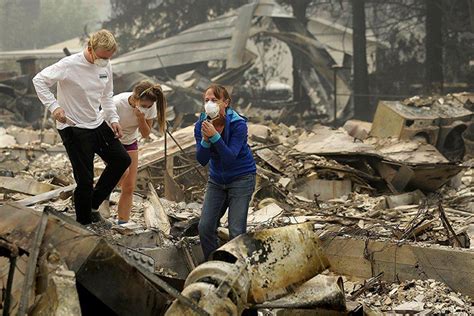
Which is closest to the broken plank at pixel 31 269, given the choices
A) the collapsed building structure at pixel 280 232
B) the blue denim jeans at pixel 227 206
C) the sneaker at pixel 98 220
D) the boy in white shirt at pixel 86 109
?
the collapsed building structure at pixel 280 232

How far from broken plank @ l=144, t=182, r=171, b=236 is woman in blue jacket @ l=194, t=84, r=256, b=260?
79.5 inches

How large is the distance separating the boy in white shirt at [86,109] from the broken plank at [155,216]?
151 centimetres

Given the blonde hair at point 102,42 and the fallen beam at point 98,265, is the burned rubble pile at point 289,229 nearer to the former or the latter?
the fallen beam at point 98,265

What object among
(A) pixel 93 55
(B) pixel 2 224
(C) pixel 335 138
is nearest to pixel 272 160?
(C) pixel 335 138

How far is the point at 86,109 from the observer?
7484 millimetres

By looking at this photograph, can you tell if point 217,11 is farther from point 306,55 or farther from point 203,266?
point 203,266

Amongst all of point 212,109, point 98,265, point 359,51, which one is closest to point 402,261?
point 212,109

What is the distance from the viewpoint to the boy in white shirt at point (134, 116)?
809cm

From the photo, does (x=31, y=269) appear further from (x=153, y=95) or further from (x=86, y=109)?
(x=153, y=95)

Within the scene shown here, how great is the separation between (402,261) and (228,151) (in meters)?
2.30

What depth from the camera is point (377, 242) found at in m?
8.20

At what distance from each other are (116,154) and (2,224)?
102 inches

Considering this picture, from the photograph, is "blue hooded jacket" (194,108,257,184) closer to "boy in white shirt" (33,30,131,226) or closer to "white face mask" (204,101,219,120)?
"white face mask" (204,101,219,120)

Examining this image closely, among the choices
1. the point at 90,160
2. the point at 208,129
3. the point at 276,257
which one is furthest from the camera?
the point at 90,160
